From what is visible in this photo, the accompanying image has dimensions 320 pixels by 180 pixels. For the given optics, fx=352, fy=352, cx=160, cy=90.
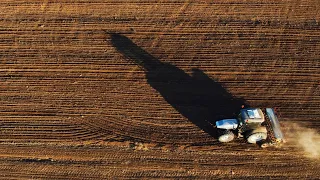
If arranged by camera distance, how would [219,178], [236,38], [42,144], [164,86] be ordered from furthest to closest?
[236,38], [164,86], [42,144], [219,178]

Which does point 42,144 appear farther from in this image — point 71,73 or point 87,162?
point 71,73

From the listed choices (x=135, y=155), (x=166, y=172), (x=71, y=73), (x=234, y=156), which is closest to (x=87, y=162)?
(x=135, y=155)

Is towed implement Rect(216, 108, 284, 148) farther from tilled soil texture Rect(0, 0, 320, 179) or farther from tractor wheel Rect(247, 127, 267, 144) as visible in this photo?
tilled soil texture Rect(0, 0, 320, 179)

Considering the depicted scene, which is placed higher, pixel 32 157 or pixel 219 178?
pixel 32 157

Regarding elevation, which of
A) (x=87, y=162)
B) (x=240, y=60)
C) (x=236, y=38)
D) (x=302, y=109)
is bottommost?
(x=87, y=162)

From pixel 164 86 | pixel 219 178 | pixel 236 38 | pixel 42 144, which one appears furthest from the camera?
pixel 236 38

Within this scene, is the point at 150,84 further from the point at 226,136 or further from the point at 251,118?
the point at 251,118

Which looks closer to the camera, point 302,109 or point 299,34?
point 302,109
